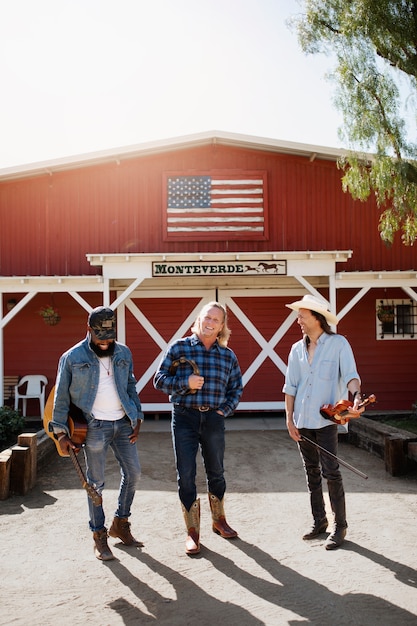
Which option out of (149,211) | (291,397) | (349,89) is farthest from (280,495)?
(149,211)

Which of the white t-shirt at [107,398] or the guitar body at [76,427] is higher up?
the white t-shirt at [107,398]

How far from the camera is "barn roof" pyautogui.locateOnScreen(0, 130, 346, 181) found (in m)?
11.6

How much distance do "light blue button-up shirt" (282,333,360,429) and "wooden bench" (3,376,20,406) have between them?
844 cm

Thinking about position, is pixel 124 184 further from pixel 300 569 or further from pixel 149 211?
pixel 300 569

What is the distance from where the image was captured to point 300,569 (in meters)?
4.12

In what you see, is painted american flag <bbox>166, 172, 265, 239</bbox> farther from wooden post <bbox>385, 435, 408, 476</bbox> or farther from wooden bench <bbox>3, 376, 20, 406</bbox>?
wooden post <bbox>385, 435, 408, 476</bbox>

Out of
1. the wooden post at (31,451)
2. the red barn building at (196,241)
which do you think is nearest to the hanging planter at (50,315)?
the red barn building at (196,241)

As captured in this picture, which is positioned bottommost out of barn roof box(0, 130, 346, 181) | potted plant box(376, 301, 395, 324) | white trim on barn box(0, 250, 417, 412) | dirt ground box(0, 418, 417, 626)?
dirt ground box(0, 418, 417, 626)

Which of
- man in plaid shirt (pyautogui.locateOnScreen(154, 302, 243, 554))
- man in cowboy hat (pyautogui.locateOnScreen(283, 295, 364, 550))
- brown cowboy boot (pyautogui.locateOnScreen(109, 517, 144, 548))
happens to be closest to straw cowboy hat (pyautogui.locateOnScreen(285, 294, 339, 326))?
man in cowboy hat (pyautogui.locateOnScreen(283, 295, 364, 550))

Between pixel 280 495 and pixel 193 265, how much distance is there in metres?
5.23

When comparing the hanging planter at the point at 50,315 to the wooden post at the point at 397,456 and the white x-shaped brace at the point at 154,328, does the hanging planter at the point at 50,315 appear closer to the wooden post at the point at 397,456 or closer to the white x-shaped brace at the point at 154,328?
the white x-shaped brace at the point at 154,328

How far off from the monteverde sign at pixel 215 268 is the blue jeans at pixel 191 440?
20.1ft

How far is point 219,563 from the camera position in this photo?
13.9 feet

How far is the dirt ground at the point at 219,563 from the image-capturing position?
3.47m
